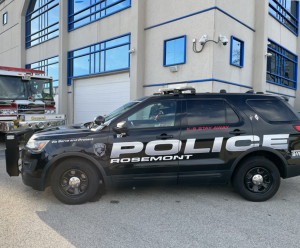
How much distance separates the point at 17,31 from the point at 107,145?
25.2 m

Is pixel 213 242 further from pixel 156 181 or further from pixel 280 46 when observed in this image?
pixel 280 46

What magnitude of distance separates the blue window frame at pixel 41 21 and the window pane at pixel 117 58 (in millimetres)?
6818

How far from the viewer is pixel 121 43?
14.2 metres

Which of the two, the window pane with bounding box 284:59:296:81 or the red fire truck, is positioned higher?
the window pane with bounding box 284:59:296:81

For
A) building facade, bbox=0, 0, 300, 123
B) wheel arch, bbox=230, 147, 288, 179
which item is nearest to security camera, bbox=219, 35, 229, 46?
building facade, bbox=0, 0, 300, 123

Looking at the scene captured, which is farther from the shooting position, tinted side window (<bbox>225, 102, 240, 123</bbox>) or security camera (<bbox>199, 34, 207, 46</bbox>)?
security camera (<bbox>199, 34, 207, 46</bbox>)

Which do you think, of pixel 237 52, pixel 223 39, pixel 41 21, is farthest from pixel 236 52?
pixel 41 21

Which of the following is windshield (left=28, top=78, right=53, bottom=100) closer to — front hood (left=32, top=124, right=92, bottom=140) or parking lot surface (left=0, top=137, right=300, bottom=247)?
parking lot surface (left=0, top=137, right=300, bottom=247)

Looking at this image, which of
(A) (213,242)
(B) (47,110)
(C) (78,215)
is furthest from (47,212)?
(B) (47,110)

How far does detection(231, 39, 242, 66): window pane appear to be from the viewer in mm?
11703

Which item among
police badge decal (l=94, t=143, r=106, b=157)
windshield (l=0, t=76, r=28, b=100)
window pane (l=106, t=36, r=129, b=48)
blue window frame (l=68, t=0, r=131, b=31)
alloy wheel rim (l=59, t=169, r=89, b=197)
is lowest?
alloy wheel rim (l=59, t=169, r=89, b=197)

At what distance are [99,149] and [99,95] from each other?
12567 millimetres

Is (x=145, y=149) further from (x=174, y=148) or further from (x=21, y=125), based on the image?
(x=21, y=125)

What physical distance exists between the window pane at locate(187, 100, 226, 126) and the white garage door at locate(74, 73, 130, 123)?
9.98m
